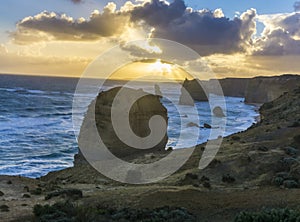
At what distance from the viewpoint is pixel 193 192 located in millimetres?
16125

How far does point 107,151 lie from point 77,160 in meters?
2.59

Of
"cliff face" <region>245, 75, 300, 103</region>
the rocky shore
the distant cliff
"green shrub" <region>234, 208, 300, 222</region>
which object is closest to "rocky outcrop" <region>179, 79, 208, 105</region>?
the distant cliff

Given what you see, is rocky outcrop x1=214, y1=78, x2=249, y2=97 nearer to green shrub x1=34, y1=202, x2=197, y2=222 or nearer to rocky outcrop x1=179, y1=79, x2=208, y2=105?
rocky outcrop x1=179, y1=79, x2=208, y2=105

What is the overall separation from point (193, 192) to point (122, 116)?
1772 cm

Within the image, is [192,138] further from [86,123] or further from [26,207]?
[26,207]

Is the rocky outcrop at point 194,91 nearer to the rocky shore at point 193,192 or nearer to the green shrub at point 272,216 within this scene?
the rocky shore at point 193,192

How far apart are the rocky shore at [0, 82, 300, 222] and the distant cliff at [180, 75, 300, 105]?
6768 centimetres

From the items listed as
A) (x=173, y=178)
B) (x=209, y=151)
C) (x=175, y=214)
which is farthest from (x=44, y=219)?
(x=209, y=151)

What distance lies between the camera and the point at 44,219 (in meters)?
11.9

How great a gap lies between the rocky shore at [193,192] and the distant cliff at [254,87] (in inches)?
2665

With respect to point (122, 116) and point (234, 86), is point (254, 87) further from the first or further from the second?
point (122, 116)

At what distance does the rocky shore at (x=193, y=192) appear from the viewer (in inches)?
517

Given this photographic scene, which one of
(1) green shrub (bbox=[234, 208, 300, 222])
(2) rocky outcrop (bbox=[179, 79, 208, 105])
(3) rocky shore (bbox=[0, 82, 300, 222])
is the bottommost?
(3) rocky shore (bbox=[0, 82, 300, 222])

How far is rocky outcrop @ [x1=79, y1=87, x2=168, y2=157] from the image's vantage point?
3175cm
